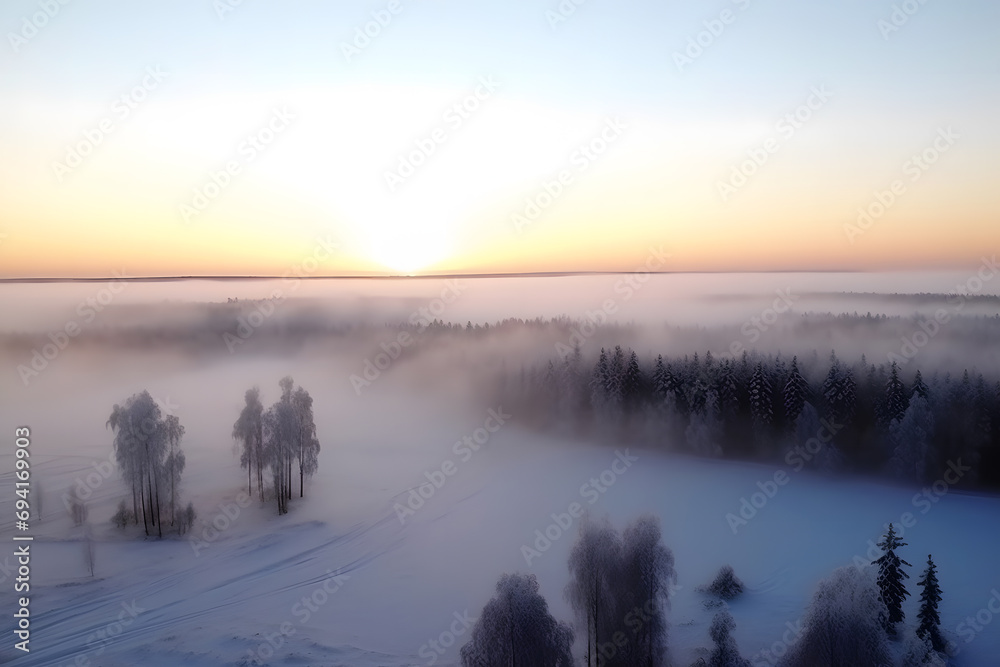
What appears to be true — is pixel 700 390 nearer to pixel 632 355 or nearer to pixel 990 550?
pixel 632 355

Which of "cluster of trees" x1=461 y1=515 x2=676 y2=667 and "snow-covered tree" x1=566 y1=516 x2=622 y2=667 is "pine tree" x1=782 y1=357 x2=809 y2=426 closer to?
"cluster of trees" x1=461 y1=515 x2=676 y2=667

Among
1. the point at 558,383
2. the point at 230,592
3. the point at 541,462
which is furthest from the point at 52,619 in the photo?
the point at 558,383

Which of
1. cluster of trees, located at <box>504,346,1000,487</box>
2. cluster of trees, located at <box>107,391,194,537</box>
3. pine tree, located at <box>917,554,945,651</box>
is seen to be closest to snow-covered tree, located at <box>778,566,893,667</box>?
pine tree, located at <box>917,554,945,651</box>

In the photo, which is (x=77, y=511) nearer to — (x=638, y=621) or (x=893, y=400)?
(x=638, y=621)

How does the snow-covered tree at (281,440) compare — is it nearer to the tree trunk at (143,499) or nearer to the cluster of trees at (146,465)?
the cluster of trees at (146,465)

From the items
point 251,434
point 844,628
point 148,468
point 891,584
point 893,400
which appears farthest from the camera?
point 893,400

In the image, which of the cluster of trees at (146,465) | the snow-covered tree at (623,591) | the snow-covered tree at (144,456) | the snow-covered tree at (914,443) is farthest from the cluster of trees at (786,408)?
the snow-covered tree at (144,456)

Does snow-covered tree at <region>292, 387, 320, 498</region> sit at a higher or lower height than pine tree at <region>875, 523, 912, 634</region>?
higher

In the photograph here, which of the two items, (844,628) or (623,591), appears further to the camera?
(623,591)

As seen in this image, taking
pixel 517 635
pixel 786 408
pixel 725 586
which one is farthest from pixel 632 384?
pixel 517 635
